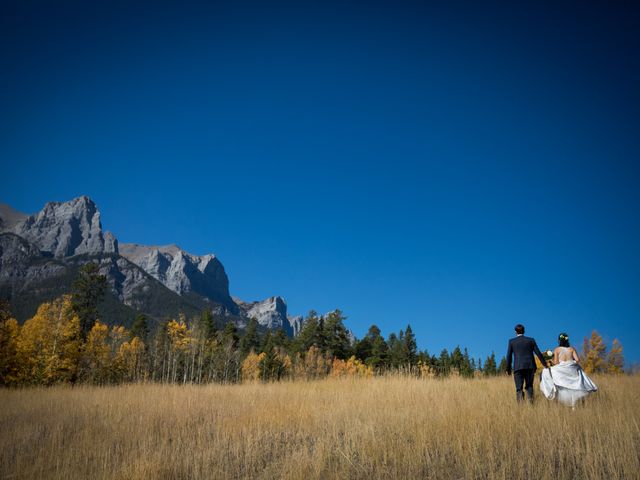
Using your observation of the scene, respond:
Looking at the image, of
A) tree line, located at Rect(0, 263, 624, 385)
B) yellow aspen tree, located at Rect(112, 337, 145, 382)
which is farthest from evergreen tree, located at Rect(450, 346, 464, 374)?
yellow aspen tree, located at Rect(112, 337, 145, 382)

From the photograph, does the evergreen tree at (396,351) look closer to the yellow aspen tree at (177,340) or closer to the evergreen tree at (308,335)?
the evergreen tree at (308,335)

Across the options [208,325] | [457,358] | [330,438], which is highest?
[330,438]

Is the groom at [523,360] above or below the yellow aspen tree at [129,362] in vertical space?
above

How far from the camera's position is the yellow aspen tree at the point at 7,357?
72.5 feet

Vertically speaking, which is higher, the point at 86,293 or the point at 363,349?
the point at 86,293

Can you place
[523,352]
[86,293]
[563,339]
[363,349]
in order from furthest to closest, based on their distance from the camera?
1. [363,349]
2. [86,293]
3. [563,339]
4. [523,352]

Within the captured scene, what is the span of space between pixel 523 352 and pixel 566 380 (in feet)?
2.92

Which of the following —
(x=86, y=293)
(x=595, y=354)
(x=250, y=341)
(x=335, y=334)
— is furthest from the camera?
(x=250, y=341)

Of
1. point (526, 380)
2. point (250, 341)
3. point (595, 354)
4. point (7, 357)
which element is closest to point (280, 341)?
point (250, 341)

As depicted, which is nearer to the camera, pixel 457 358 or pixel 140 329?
pixel 140 329

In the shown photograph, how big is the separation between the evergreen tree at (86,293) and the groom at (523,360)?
28695mm

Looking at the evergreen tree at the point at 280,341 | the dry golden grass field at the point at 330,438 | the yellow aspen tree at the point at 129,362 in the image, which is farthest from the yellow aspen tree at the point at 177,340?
the dry golden grass field at the point at 330,438

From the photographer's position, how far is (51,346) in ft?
80.0

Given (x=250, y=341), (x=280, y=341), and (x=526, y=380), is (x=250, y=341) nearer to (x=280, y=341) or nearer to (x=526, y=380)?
(x=280, y=341)
